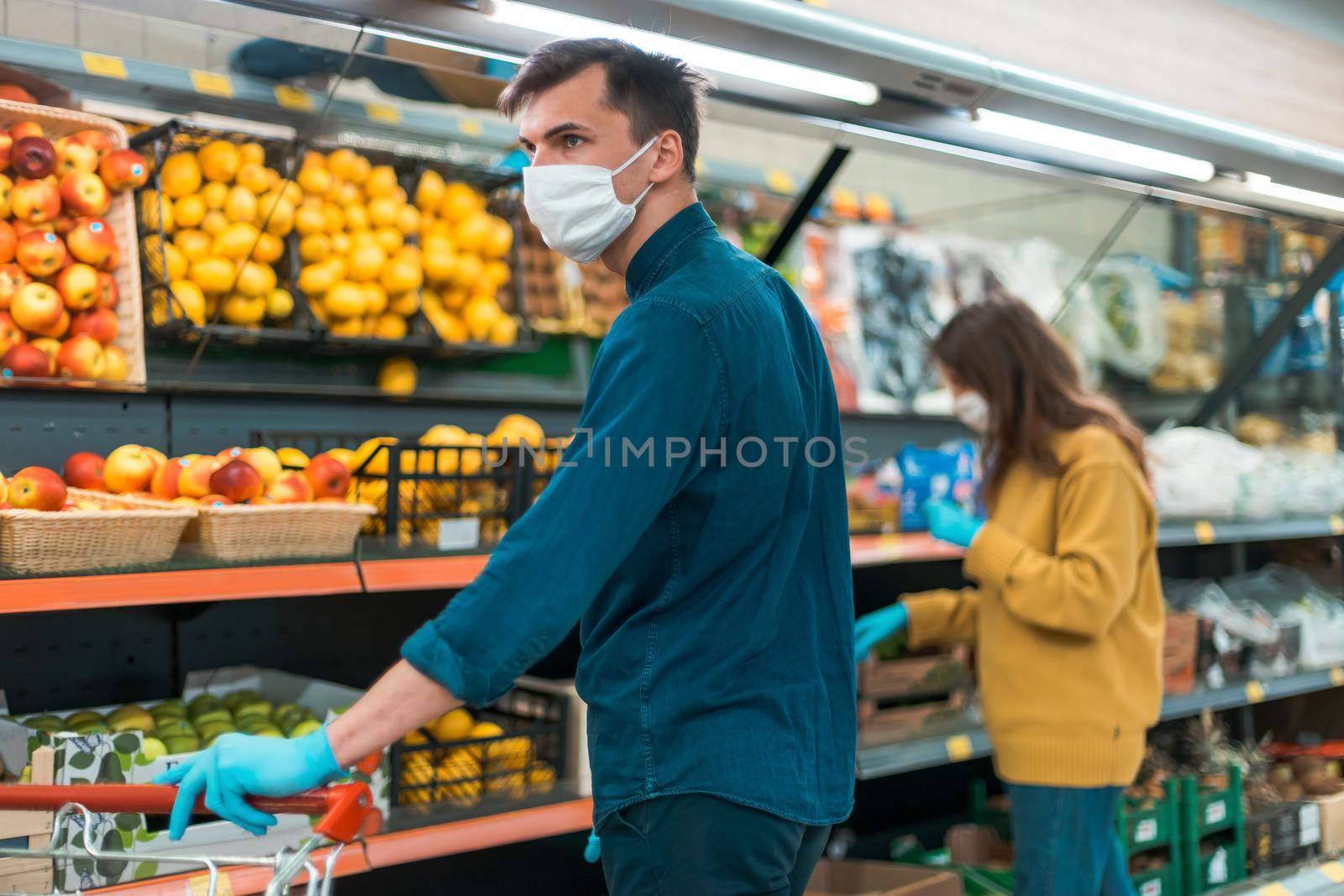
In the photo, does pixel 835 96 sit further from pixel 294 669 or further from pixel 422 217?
pixel 294 669

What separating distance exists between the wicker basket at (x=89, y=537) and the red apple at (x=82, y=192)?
62cm

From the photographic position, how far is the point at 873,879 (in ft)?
9.35

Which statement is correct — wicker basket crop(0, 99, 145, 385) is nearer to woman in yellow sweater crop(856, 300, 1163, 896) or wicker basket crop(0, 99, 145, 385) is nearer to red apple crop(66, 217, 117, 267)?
red apple crop(66, 217, 117, 267)

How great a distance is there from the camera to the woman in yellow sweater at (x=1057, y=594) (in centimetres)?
240

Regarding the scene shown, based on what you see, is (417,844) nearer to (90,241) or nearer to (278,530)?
(278,530)

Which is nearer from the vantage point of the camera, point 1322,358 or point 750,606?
point 750,606

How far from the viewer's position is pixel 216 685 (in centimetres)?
240

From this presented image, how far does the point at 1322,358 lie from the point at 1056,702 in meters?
2.70

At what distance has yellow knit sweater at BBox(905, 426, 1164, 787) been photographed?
7.84 feet

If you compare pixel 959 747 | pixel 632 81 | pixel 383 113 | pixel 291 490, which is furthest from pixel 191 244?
pixel 959 747

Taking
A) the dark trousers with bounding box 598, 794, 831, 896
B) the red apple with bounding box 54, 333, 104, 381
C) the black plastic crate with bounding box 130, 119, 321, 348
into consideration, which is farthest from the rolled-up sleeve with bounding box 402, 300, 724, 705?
the black plastic crate with bounding box 130, 119, 321, 348

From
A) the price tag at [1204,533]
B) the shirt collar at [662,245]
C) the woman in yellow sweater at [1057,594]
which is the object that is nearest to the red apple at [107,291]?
the shirt collar at [662,245]

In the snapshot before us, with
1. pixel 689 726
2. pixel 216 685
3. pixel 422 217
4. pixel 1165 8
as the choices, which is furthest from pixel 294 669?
pixel 1165 8

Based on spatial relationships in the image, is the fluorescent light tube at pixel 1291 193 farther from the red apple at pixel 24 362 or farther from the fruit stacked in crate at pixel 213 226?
the red apple at pixel 24 362
